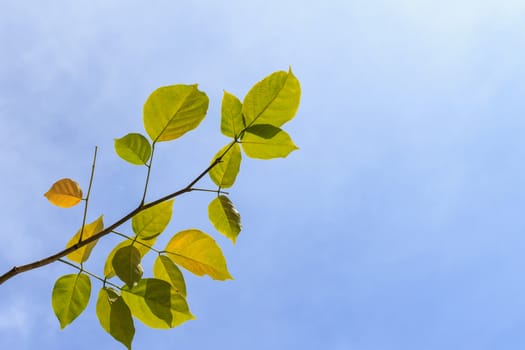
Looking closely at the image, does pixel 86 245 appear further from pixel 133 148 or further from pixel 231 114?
pixel 231 114

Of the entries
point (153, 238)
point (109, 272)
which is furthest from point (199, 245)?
point (109, 272)

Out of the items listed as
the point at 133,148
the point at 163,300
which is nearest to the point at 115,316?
the point at 163,300

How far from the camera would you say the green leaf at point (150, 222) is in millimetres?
1059

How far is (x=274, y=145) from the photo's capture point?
104 centimetres

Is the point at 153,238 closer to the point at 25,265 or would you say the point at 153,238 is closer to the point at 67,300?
the point at 67,300


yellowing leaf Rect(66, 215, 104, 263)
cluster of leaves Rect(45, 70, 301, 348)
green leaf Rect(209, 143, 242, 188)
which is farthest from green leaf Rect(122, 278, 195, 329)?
green leaf Rect(209, 143, 242, 188)

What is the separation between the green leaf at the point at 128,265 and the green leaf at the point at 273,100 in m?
0.34

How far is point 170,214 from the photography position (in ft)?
3.57

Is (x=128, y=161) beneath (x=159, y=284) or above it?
above

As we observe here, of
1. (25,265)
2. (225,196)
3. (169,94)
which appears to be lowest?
(25,265)

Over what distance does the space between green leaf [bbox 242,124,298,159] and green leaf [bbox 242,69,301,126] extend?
0.03 m

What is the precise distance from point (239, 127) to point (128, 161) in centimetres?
23

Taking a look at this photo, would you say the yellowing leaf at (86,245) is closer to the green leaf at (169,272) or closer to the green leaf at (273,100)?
the green leaf at (169,272)

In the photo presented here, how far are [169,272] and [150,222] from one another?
0.11m
